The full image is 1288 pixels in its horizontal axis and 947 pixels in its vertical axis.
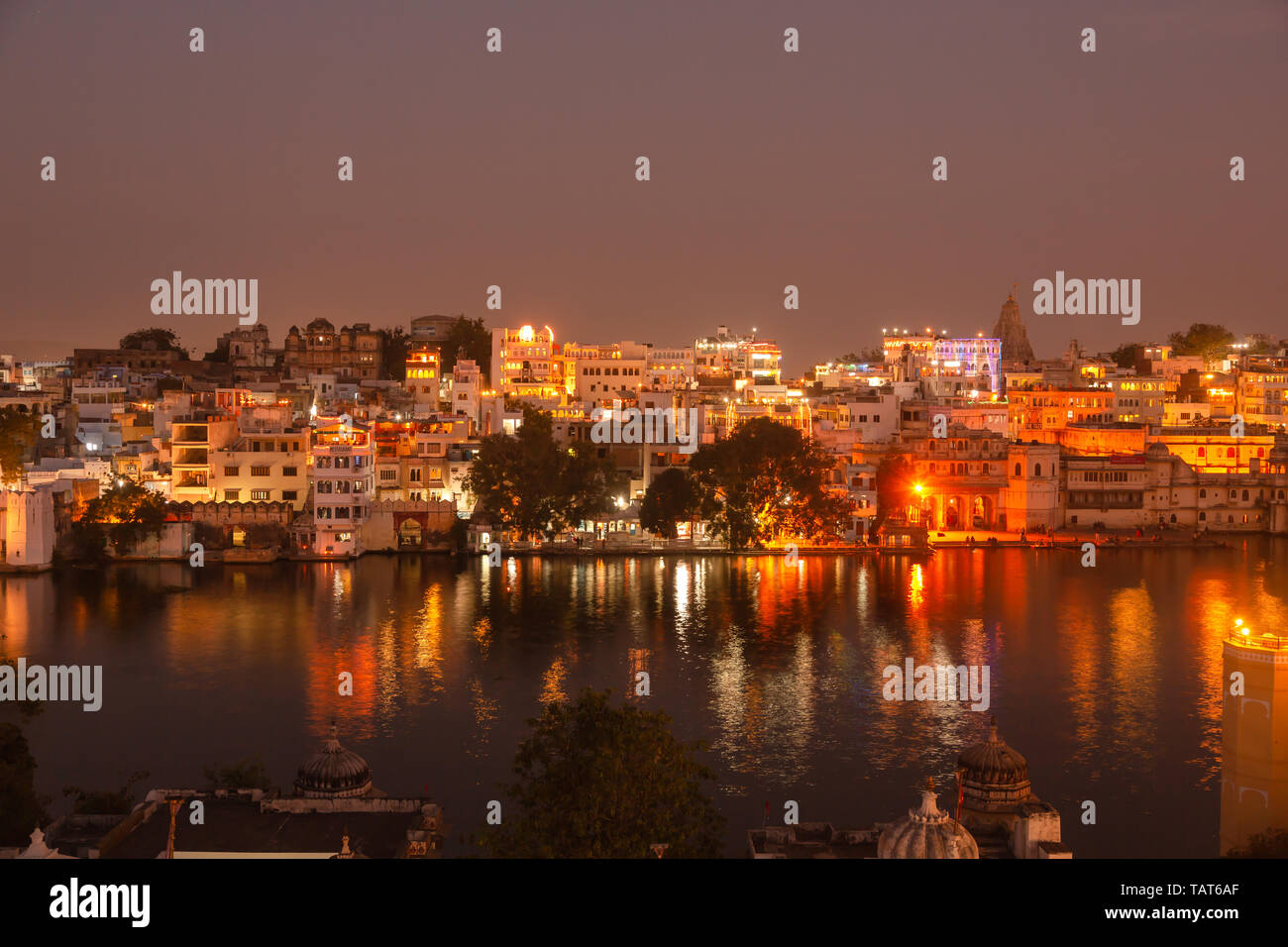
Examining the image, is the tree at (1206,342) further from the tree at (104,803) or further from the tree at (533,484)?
the tree at (104,803)

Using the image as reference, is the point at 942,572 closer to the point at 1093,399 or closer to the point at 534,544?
the point at 534,544

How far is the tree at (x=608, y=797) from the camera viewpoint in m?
6.89

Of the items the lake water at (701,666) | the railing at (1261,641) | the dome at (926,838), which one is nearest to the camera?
the dome at (926,838)

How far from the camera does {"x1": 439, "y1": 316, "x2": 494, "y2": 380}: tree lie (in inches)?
1571

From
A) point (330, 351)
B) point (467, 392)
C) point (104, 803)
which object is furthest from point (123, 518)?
point (330, 351)

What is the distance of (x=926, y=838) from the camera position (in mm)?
6543

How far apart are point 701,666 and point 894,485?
13565 mm

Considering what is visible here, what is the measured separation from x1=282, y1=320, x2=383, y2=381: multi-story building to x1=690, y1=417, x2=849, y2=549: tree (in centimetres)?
1881

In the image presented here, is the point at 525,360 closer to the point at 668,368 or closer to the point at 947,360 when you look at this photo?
the point at 668,368

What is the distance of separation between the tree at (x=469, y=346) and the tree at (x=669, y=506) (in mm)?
13933

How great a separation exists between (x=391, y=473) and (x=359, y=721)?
1395cm
